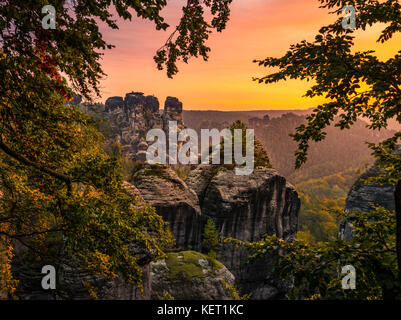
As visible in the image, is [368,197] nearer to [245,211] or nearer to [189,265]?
[245,211]

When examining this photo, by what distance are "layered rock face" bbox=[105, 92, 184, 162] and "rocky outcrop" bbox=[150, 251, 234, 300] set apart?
9836 centimetres

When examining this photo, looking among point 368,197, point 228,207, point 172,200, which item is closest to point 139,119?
point 228,207

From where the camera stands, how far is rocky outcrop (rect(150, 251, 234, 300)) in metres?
15.5

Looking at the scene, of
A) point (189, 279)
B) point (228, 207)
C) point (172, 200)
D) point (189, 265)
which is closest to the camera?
Result: point (189, 279)

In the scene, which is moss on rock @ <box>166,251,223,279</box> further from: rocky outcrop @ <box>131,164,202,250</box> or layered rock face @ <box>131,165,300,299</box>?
layered rock face @ <box>131,165,300,299</box>

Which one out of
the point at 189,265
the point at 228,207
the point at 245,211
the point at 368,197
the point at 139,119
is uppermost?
the point at 139,119

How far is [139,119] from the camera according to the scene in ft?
386

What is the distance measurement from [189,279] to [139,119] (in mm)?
109602

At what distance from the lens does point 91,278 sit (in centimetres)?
1039

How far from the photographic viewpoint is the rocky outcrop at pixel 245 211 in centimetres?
2711

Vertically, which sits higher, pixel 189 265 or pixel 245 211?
pixel 245 211

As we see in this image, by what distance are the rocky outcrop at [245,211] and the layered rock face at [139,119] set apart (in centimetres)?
8786

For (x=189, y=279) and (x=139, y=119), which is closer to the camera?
(x=189, y=279)

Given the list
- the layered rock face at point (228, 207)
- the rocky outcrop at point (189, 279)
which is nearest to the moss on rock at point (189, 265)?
the rocky outcrop at point (189, 279)
